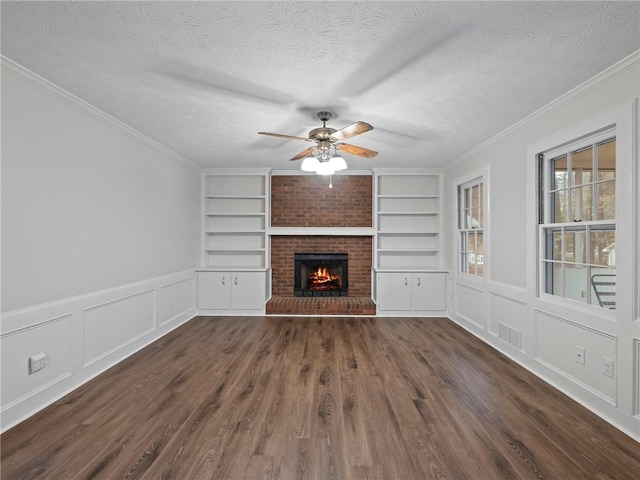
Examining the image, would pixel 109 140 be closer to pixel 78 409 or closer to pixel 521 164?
pixel 78 409

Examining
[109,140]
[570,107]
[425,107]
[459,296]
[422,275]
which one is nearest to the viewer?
[570,107]

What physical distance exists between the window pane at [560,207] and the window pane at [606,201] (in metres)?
0.33

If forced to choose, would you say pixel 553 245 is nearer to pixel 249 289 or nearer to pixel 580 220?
pixel 580 220

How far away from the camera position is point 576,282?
259cm

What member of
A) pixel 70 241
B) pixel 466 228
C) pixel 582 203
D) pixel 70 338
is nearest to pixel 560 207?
pixel 582 203

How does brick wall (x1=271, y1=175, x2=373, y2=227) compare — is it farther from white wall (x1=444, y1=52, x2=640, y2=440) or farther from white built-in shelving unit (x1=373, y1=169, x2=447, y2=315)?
white wall (x1=444, y1=52, x2=640, y2=440)

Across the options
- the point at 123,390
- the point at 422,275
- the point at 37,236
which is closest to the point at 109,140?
the point at 37,236

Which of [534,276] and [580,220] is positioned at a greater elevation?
[580,220]

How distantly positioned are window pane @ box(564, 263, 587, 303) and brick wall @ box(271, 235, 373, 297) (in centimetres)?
316

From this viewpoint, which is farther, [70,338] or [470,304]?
[470,304]

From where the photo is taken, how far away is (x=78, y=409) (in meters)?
2.29

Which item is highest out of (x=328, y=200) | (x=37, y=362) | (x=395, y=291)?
(x=328, y=200)

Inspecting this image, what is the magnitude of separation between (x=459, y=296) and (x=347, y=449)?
11.2 feet

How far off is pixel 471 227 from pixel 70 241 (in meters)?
4.78
